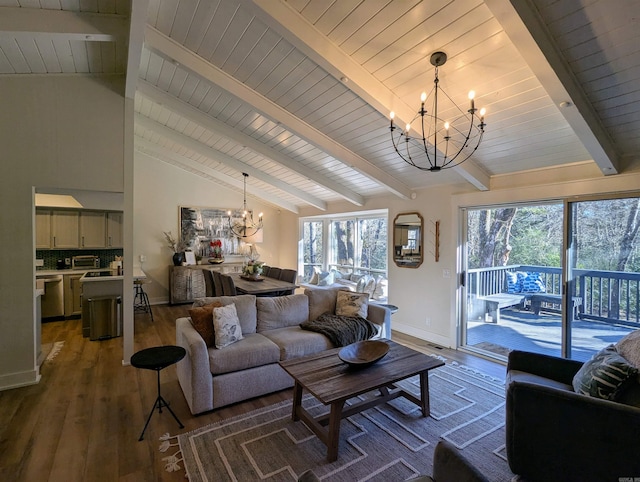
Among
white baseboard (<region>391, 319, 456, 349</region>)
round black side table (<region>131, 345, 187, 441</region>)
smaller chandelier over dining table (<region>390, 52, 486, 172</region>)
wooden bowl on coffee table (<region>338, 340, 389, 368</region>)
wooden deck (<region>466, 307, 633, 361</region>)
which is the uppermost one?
smaller chandelier over dining table (<region>390, 52, 486, 172</region>)

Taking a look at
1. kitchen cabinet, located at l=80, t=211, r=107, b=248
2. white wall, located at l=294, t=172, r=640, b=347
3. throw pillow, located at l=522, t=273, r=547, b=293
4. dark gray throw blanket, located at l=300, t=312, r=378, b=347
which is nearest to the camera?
dark gray throw blanket, located at l=300, t=312, r=378, b=347

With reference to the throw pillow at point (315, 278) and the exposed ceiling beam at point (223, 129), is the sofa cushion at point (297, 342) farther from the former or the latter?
the throw pillow at point (315, 278)

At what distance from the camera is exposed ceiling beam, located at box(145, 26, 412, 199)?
2.86m

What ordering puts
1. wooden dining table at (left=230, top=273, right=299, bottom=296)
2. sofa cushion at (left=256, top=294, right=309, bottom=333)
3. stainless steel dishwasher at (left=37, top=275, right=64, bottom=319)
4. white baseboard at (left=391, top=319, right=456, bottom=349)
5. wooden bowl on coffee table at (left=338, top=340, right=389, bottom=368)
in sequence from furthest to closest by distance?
stainless steel dishwasher at (left=37, top=275, right=64, bottom=319) < wooden dining table at (left=230, top=273, right=299, bottom=296) < white baseboard at (left=391, top=319, right=456, bottom=349) < sofa cushion at (left=256, top=294, right=309, bottom=333) < wooden bowl on coffee table at (left=338, top=340, right=389, bottom=368)

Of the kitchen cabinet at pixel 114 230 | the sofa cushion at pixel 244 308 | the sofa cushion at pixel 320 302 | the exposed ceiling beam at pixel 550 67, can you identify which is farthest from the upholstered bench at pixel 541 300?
the kitchen cabinet at pixel 114 230

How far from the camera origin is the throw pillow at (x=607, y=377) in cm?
183

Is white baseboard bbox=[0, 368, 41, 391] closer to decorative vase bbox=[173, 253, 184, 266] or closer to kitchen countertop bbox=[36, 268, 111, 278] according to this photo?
kitchen countertop bbox=[36, 268, 111, 278]

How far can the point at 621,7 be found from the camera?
1.77 m

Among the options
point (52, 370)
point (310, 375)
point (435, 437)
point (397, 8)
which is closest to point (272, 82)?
point (397, 8)

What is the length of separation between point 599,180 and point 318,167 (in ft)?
11.4

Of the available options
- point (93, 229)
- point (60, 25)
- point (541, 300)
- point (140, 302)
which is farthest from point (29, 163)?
point (541, 300)

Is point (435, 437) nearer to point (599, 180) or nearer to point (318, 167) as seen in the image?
point (599, 180)

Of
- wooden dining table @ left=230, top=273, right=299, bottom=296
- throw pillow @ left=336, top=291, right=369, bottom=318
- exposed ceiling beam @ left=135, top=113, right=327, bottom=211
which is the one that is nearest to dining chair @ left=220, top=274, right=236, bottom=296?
wooden dining table @ left=230, top=273, right=299, bottom=296

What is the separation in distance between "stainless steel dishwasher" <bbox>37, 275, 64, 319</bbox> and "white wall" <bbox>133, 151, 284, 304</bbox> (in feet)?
4.99
